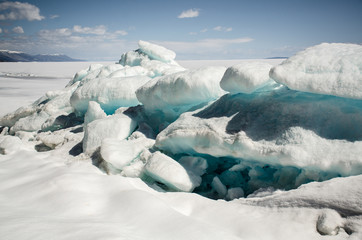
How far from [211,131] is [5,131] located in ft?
19.9

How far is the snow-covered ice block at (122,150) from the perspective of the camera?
2.86m

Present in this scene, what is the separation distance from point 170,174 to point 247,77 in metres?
1.30

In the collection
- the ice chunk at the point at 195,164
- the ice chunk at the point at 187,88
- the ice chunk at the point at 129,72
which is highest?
the ice chunk at the point at 129,72

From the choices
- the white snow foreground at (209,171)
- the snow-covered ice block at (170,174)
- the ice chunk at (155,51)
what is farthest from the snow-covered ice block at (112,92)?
the ice chunk at (155,51)

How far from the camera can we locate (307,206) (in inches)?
66.4

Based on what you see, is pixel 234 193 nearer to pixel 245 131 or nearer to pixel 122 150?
pixel 245 131

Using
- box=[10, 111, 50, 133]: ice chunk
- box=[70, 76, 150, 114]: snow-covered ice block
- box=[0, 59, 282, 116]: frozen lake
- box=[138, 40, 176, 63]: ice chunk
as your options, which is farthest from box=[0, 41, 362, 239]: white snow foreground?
box=[0, 59, 282, 116]: frozen lake

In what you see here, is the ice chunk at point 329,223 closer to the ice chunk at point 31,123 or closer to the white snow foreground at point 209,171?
the white snow foreground at point 209,171

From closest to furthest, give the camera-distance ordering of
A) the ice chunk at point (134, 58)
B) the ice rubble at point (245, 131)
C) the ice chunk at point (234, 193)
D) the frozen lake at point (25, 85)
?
the ice rubble at point (245, 131) → the ice chunk at point (234, 193) → the ice chunk at point (134, 58) → the frozen lake at point (25, 85)

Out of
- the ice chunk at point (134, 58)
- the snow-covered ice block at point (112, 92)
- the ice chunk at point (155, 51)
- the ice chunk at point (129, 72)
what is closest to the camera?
the snow-covered ice block at point (112, 92)

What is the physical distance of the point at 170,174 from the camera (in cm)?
247

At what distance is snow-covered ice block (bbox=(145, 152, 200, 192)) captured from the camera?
2451 mm

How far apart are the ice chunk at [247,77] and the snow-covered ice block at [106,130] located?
188cm

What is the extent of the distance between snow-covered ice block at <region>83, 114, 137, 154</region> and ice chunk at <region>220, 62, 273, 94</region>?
1.88 metres
